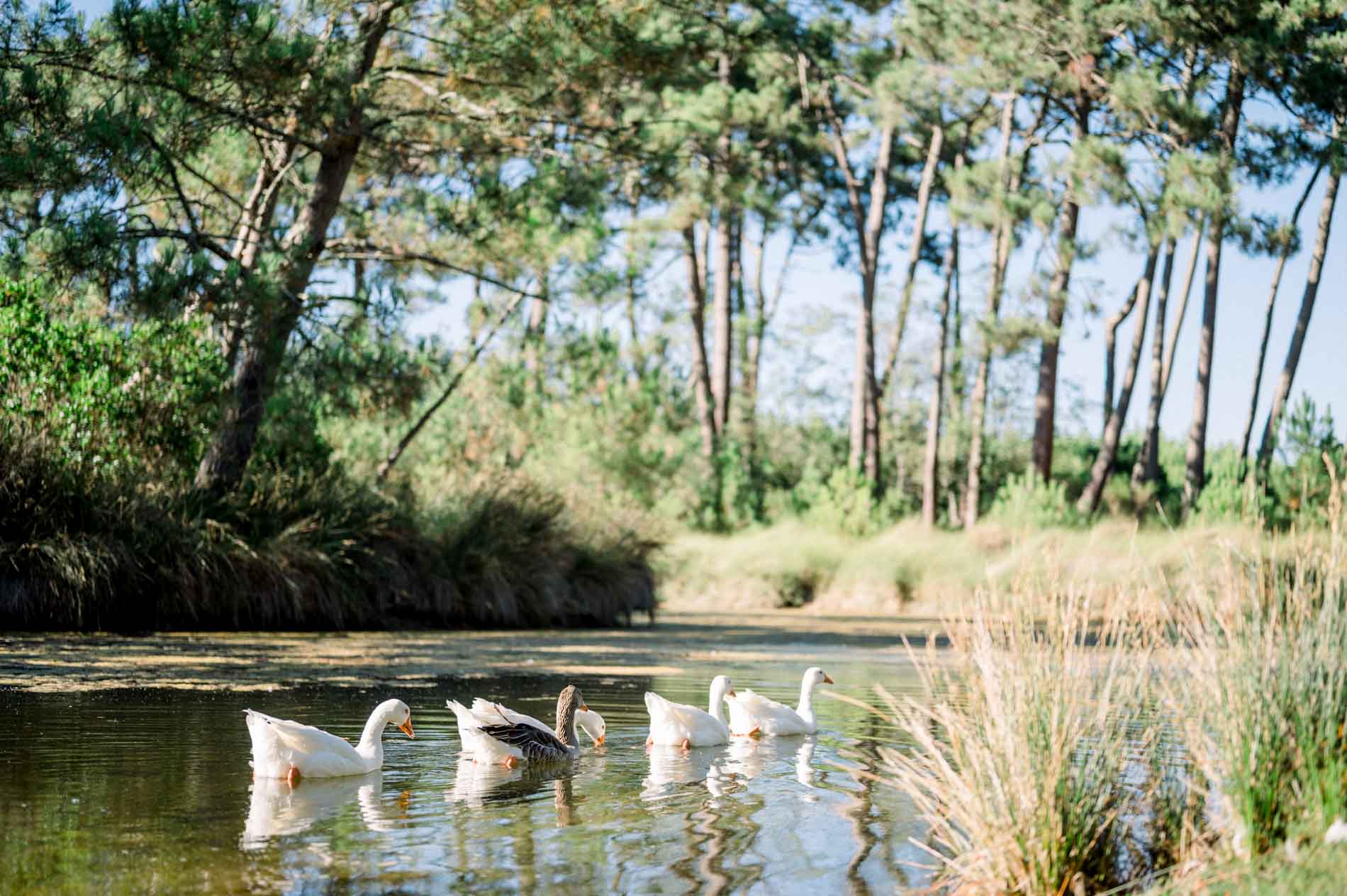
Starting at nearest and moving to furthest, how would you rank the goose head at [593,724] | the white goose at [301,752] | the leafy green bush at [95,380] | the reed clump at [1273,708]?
the reed clump at [1273,708] → the white goose at [301,752] → the goose head at [593,724] → the leafy green bush at [95,380]

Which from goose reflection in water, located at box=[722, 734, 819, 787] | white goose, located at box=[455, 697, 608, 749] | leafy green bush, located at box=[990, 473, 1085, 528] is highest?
leafy green bush, located at box=[990, 473, 1085, 528]

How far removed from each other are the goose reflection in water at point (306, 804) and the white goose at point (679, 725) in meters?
1.59

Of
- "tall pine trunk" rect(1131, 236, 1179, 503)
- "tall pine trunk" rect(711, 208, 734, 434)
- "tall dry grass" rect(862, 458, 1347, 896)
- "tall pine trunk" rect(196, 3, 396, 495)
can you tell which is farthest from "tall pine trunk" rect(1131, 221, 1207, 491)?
"tall dry grass" rect(862, 458, 1347, 896)

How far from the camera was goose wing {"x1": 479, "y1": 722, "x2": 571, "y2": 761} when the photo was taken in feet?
21.5

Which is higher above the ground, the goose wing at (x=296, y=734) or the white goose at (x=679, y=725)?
the goose wing at (x=296, y=734)

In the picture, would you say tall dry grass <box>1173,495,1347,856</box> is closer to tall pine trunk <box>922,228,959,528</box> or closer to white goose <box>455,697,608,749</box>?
white goose <box>455,697,608,749</box>

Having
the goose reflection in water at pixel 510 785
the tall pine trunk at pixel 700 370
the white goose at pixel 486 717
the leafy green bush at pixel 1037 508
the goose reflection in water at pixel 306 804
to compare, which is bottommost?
the goose reflection in water at pixel 510 785

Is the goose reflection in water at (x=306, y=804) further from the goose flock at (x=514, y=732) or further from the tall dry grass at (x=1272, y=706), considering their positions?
the tall dry grass at (x=1272, y=706)

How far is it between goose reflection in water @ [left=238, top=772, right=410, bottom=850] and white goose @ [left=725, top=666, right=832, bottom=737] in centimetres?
233

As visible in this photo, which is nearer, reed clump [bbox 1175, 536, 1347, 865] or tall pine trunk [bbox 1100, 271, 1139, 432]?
reed clump [bbox 1175, 536, 1347, 865]

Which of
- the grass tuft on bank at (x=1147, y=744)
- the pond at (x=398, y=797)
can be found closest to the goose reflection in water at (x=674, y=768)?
the pond at (x=398, y=797)

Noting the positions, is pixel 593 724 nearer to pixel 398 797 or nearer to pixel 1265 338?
pixel 398 797

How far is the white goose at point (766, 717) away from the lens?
7859 mm

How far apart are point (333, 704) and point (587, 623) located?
31.4ft
